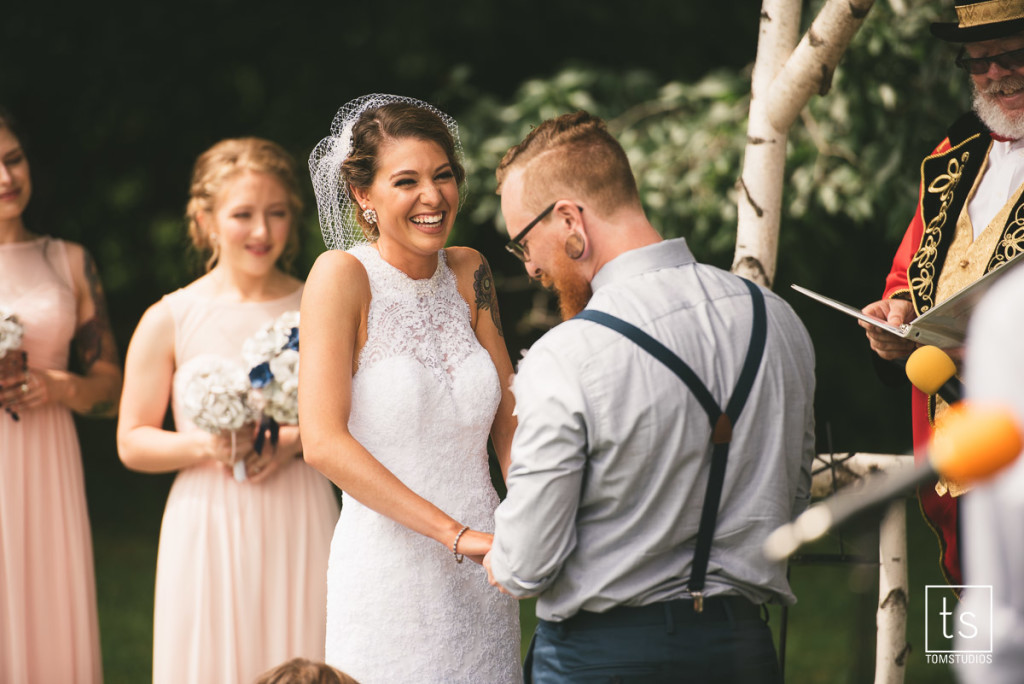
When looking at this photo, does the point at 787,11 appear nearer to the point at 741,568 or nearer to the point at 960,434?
the point at 741,568

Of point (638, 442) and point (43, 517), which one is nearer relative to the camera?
point (638, 442)

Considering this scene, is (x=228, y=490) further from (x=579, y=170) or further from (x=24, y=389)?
(x=579, y=170)

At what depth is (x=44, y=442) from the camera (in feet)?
14.5

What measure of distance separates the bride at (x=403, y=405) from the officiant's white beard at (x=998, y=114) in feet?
5.02

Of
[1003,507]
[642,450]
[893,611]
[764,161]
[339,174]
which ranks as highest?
[764,161]

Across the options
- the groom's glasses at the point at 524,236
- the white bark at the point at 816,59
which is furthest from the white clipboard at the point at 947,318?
the white bark at the point at 816,59

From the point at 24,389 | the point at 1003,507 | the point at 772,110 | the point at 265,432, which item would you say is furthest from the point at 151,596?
the point at 1003,507

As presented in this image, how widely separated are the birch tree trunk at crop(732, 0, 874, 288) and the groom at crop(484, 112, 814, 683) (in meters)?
1.20

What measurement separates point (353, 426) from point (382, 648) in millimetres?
597

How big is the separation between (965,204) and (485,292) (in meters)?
1.44

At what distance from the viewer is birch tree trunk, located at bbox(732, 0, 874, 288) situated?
3373 mm

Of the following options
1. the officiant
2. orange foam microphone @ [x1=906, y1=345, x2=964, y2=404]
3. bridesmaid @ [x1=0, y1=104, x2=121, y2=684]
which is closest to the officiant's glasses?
the officiant

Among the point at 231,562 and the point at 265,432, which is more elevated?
the point at 265,432

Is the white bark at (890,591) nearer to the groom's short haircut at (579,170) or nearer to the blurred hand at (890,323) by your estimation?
the blurred hand at (890,323)
